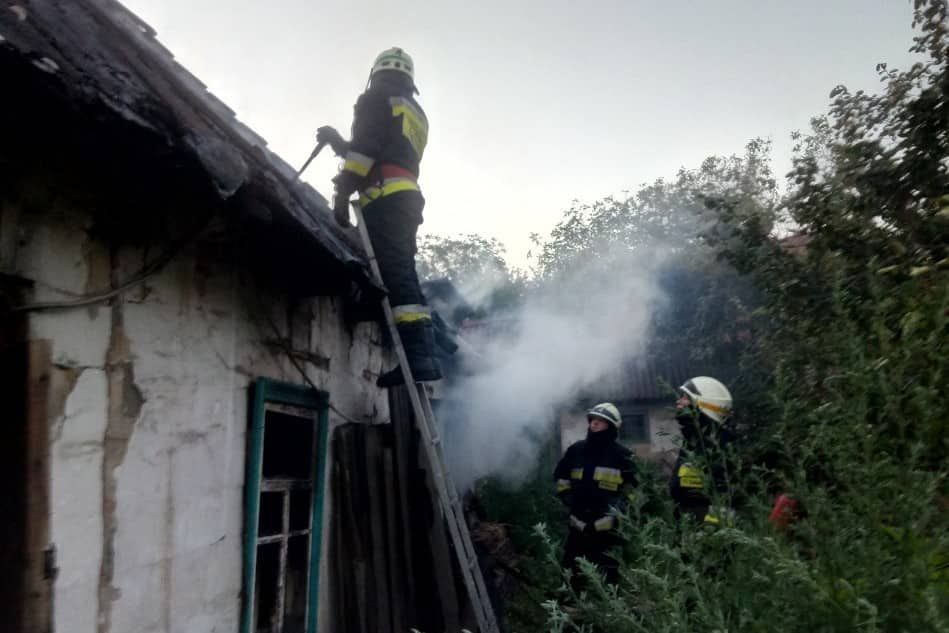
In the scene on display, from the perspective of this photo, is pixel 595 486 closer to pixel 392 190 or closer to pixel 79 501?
pixel 392 190

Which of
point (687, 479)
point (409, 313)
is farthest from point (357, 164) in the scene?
point (687, 479)

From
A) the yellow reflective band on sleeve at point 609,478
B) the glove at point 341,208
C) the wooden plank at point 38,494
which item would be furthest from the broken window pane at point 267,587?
the yellow reflective band on sleeve at point 609,478

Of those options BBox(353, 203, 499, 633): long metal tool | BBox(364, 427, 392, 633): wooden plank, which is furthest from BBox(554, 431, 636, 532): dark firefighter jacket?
BBox(364, 427, 392, 633): wooden plank

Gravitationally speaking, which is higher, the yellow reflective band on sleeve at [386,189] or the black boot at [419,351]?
the yellow reflective band on sleeve at [386,189]

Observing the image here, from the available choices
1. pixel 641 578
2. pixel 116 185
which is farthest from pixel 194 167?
pixel 641 578

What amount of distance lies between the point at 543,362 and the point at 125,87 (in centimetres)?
1100

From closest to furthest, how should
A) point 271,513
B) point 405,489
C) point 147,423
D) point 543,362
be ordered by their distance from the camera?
point 147,423 < point 271,513 < point 405,489 < point 543,362

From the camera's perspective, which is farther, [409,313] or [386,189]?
[386,189]

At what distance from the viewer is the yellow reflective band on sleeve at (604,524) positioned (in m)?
5.34

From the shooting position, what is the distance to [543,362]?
12.7m

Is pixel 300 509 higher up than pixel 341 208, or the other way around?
pixel 341 208

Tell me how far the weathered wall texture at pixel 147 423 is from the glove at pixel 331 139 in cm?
134

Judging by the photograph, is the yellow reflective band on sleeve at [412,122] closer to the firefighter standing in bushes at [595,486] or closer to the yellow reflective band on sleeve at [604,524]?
the firefighter standing in bushes at [595,486]

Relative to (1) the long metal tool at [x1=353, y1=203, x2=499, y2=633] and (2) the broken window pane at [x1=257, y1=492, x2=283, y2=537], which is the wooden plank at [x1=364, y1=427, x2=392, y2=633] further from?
(2) the broken window pane at [x1=257, y1=492, x2=283, y2=537]
